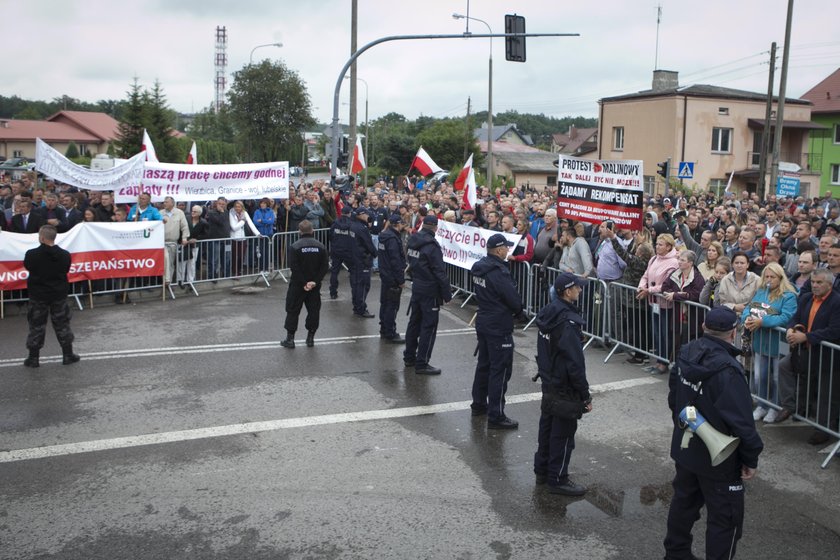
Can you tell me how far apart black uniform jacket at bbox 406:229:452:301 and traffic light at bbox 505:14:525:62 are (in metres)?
10.6

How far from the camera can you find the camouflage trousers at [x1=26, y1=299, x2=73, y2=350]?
32.5 feet

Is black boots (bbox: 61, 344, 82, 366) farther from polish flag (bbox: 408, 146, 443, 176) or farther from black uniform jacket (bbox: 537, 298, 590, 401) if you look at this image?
polish flag (bbox: 408, 146, 443, 176)

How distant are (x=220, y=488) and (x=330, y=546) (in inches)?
54.1

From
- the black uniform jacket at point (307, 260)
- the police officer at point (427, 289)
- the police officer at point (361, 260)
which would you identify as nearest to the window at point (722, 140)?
the police officer at point (361, 260)

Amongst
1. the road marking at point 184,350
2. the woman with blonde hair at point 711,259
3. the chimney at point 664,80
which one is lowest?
the road marking at point 184,350

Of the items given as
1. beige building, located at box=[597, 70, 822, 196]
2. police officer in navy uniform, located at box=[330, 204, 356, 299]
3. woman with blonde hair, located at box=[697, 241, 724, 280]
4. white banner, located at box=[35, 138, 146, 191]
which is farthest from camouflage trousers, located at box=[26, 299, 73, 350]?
beige building, located at box=[597, 70, 822, 196]

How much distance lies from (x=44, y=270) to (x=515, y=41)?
1309cm

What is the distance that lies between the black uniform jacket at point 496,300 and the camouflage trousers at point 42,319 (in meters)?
5.49

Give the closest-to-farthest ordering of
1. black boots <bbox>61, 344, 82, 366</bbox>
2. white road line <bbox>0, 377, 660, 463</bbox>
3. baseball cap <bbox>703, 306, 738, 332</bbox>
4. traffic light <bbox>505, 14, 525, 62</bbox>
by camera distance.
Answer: baseball cap <bbox>703, 306, 738, 332</bbox> → white road line <bbox>0, 377, 660, 463</bbox> → black boots <bbox>61, 344, 82, 366</bbox> → traffic light <bbox>505, 14, 525, 62</bbox>

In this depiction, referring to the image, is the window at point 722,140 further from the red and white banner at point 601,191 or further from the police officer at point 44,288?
the police officer at point 44,288

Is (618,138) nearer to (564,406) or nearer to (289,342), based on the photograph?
(289,342)

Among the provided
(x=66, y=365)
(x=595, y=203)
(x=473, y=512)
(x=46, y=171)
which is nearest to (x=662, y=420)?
(x=473, y=512)

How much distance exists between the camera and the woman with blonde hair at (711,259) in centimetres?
977

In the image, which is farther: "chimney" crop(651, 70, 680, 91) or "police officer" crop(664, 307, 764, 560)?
"chimney" crop(651, 70, 680, 91)
